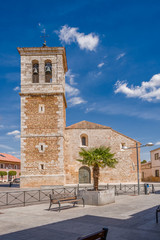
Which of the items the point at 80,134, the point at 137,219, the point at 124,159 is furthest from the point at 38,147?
the point at 137,219

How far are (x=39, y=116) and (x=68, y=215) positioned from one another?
1801cm

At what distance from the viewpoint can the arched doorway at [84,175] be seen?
2925 centimetres

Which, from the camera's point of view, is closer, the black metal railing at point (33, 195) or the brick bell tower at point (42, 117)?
the black metal railing at point (33, 195)

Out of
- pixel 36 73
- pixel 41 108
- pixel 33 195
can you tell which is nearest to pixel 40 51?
pixel 36 73

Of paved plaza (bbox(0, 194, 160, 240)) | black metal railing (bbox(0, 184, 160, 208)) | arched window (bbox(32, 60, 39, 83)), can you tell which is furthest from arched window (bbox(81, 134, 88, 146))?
paved plaza (bbox(0, 194, 160, 240))

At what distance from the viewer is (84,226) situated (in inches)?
278

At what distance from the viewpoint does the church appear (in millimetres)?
25062

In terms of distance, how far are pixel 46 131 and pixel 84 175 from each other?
307 inches

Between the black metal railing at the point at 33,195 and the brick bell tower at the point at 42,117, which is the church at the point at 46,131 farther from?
the black metal railing at the point at 33,195

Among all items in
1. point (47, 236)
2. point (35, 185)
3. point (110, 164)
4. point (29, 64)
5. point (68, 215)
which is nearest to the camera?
point (47, 236)

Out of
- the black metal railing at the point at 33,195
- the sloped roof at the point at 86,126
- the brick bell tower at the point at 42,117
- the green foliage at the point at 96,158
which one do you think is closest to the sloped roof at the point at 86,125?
the sloped roof at the point at 86,126

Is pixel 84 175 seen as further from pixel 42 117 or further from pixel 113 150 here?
pixel 42 117

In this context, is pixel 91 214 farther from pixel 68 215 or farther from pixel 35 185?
pixel 35 185

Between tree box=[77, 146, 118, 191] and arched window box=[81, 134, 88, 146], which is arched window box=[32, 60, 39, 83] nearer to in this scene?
arched window box=[81, 134, 88, 146]
